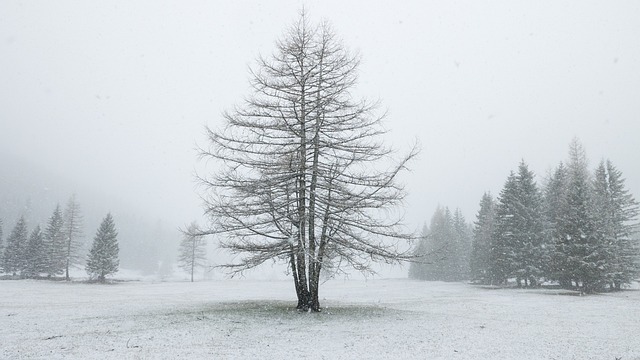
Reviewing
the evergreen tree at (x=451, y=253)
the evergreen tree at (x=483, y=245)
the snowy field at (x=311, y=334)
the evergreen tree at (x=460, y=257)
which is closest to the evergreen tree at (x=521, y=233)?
the evergreen tree at (x=483, y=245)

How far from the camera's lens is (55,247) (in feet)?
179

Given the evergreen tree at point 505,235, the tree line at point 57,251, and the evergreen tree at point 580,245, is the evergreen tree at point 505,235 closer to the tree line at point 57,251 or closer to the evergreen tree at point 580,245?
the evergreen tree at point 580,245

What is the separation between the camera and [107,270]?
5034 cm

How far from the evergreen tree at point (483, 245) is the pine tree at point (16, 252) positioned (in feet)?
206

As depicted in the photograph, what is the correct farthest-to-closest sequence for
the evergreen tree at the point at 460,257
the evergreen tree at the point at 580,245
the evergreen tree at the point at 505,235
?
the evergreen tree at the point at 460,257 → the evergreen tree at the point at 505,235 → the evergreen tree at the point at 580,245

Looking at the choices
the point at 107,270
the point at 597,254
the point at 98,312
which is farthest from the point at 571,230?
the point at 107,270

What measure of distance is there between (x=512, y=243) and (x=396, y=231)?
28.9 m

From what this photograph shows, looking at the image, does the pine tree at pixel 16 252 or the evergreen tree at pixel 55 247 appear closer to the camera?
the evergreen tree at pixel 55 247

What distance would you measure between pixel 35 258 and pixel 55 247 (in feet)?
8.86

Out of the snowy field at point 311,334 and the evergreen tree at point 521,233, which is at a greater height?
the evergreen tree at point 521,233

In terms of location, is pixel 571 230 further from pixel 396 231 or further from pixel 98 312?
pixel 98 312

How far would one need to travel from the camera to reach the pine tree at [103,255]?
50062mm

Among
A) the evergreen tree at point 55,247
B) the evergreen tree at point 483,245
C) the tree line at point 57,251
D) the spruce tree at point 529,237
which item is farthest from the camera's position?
the evergreen tree at point 55,247

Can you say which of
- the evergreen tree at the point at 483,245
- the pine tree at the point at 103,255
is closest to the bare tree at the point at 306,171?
the evergreen tree at the point at 483,245
